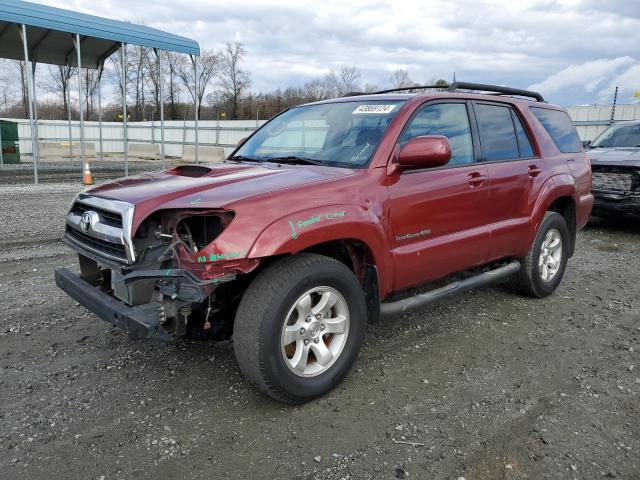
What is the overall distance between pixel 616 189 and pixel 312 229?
708 centimetres

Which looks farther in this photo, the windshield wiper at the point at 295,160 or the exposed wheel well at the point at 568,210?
the exposed wheel well at the point at 568,210

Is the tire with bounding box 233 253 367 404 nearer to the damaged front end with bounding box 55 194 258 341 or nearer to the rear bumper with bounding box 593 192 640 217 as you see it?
the damaged front end with bounding box 55 194 258 341

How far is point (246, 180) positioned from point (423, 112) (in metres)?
1.51

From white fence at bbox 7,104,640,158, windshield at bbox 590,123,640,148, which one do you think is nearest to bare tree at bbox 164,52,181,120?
white fence at bbox 7,104,640,158

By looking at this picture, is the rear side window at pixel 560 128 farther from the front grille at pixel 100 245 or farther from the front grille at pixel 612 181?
the front grille at pixel 100 245

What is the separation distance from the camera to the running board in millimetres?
3570

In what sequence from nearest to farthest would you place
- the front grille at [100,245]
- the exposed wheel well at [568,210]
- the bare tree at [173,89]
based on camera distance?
the front grille at [100,245] → the exposed wheel well at [568,210] → the bare tree at [173,89]

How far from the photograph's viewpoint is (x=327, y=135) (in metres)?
3.90

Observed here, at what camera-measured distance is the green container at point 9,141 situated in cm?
1911

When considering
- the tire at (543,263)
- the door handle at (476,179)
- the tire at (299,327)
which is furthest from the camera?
the tire at (543,263)

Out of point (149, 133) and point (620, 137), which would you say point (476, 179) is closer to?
point (620, 137)

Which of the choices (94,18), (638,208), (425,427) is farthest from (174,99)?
(425,427)

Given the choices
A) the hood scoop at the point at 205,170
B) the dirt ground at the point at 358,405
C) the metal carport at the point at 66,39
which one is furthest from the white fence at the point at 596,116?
the hood scoop at the point at 205,170

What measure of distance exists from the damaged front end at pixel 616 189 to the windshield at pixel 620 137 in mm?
1371
